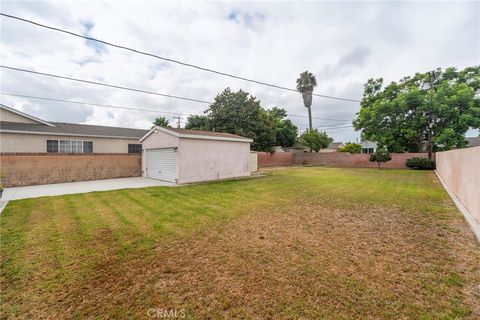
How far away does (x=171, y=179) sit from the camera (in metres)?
12.2

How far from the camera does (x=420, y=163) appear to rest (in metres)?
20.0

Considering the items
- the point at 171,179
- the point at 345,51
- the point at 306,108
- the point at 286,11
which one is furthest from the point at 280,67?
the point at 306,108

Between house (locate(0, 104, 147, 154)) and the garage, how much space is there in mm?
4361

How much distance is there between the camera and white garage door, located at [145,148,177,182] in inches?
477

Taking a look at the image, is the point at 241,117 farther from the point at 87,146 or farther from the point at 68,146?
the point at 68,146

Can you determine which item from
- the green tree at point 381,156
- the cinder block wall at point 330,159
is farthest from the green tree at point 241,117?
the green tree at point 381,156

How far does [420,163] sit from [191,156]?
21.1 metres

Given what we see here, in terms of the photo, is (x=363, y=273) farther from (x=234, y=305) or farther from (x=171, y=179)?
(x=171, y=179)

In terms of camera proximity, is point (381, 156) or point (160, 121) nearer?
point (381, 156)

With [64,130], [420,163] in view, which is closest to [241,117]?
[64,130]

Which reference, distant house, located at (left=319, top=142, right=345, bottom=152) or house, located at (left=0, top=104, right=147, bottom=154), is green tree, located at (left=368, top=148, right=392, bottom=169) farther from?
house, located at (left=0, top=104, right=147, bottom=154)

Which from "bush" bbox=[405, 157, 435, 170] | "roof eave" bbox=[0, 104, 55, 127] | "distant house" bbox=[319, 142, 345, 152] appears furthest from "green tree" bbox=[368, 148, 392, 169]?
"roof eave" bbox=[0, 104, 55, 127]

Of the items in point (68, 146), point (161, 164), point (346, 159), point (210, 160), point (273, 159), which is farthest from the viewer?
point (273, 159)

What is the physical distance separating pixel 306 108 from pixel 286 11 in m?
25.5
